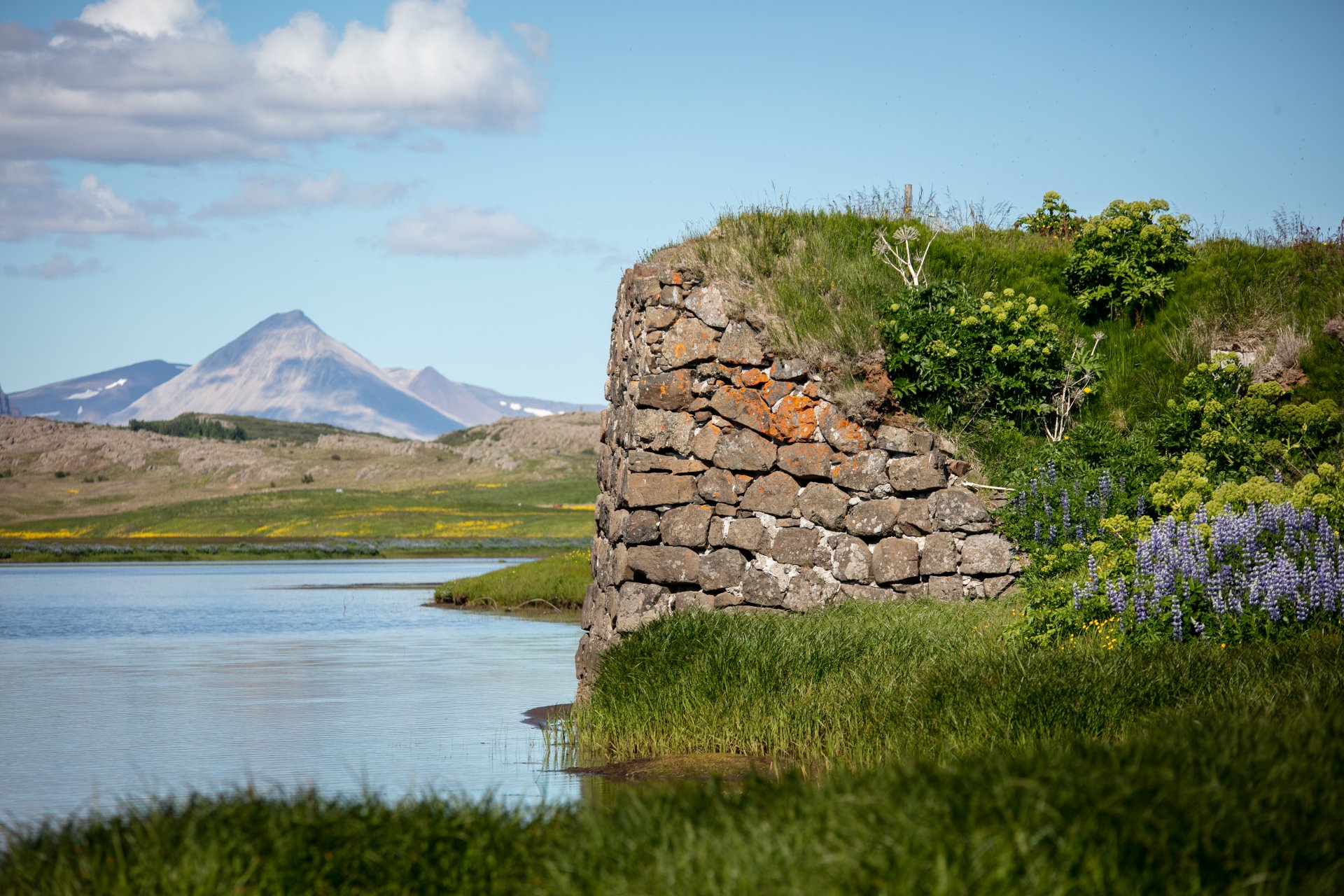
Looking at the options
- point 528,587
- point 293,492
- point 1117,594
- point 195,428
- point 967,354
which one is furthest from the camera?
point 195,428

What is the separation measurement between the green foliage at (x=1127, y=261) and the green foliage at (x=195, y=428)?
17459 cm

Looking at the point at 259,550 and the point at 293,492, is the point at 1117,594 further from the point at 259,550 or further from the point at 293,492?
the point at 293,492

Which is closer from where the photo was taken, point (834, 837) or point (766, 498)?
point (834, 837)

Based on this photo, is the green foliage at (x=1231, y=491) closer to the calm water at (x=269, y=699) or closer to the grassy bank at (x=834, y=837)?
the grassy bank at (x=834, y=837)

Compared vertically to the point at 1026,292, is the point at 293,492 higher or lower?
lower

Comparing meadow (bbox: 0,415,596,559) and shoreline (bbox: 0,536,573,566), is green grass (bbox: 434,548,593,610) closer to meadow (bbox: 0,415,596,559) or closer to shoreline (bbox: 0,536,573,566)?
shoreline (bbox: 0,536,573,566)

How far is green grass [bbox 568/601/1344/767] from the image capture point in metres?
8.54

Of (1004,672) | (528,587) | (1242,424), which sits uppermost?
(1242,424)

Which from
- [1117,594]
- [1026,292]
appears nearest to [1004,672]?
[1117,594]

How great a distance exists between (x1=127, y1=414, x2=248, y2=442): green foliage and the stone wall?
174059 millimetres

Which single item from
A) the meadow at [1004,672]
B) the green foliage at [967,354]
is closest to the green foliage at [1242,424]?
the meadow at [1004,672]

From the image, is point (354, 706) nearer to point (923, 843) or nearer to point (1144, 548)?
point (1144, 548)

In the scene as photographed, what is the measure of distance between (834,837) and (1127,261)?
1199cm

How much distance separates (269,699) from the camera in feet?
50.9
